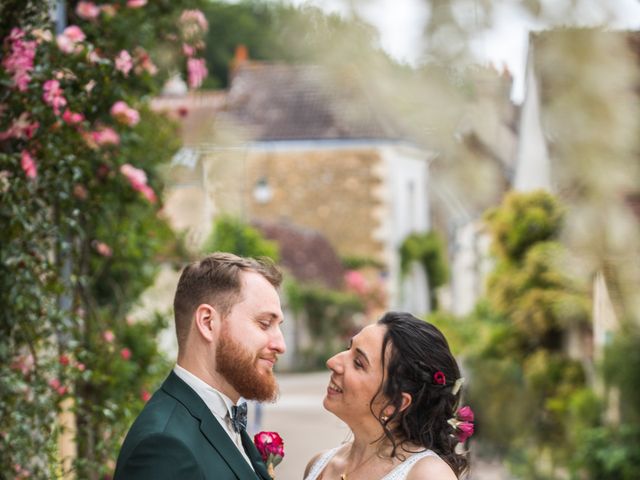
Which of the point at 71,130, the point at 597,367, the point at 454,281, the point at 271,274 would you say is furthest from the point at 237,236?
the point at 271,274

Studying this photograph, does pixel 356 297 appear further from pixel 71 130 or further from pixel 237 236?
pixel 71 130

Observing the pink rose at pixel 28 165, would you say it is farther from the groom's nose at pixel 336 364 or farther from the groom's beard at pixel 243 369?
the groom's beard at pixel 243 369

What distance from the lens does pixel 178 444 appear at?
7.43 feet

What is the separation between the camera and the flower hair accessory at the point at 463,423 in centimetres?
292

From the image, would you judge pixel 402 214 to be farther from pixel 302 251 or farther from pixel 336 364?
pixel 336 364

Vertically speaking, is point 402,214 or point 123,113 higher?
point 123,113

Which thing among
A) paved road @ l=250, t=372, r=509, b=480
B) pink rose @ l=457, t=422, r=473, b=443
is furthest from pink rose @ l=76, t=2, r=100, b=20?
paved road @ l=250, t=372, r=509, b=480

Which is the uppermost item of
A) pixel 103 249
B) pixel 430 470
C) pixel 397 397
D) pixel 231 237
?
pixel 397 397

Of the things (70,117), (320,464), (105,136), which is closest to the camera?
(320,464)

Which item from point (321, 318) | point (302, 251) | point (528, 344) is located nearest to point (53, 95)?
point (528, 344)

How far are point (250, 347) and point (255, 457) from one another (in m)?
0.35

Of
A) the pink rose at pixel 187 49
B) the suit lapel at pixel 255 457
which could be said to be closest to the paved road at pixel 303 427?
the pink rose at pixel 187 49

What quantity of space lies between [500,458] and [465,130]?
10.3m

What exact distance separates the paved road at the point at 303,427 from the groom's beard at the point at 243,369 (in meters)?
7.69
